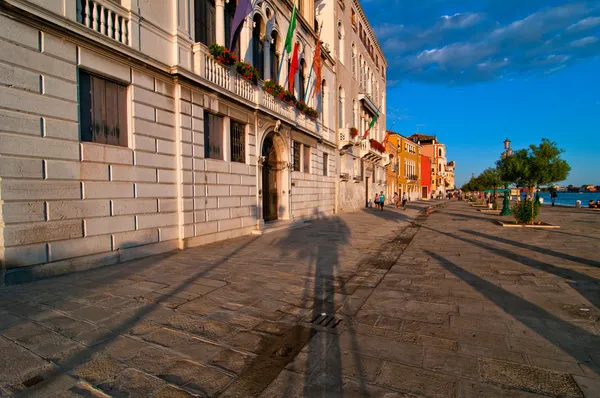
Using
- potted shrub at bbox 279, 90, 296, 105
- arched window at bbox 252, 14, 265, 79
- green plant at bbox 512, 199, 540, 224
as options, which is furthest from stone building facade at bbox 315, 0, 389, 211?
green plant at bbox 512, 199, 540, 224

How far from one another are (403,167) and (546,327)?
52.1 metres

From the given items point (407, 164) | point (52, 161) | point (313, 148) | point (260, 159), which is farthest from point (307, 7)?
point (407, 164)

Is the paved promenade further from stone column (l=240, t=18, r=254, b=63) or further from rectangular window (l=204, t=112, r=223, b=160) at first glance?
stone column (l=240, t=18, r=254, b=63)

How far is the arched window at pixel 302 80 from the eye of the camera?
17.3 meters

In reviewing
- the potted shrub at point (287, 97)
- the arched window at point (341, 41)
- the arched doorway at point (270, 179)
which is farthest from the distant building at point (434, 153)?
the arched doorway at point (270, 179)

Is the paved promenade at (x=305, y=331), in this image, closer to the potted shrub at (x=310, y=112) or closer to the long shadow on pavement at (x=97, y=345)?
the long shadow on pavement at (x=97, y=345)

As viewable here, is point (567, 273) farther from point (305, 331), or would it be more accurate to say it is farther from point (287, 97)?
point (287, 97)

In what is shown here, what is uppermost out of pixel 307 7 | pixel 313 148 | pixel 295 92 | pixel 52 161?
pixel 307 7

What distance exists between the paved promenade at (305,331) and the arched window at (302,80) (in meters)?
13.3

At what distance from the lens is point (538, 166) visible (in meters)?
16.4

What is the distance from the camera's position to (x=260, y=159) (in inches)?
476

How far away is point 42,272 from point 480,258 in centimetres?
926

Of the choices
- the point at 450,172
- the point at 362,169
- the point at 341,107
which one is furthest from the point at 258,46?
the point at 450,172

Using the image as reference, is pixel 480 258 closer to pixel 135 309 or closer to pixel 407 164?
pixel 135 309
